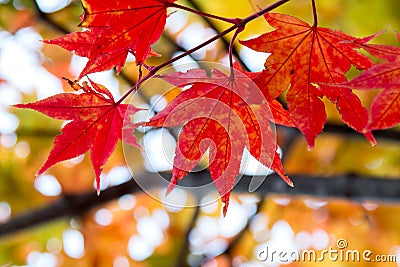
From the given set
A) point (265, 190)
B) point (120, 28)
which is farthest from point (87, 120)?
point (265, 190)

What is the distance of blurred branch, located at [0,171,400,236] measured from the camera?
40.1 inches

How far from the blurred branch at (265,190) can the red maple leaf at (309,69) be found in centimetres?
40

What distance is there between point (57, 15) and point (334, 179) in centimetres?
72

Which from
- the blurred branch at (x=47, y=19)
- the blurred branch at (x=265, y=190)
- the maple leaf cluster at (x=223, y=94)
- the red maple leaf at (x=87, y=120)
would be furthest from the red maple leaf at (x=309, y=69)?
the blurred branch at (x=47, y=19)

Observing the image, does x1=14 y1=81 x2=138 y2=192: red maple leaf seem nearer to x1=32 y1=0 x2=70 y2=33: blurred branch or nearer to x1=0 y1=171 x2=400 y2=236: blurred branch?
x1=0 y1=171 x2=400 y2=236: blurred branch

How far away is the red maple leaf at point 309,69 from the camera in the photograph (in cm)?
54

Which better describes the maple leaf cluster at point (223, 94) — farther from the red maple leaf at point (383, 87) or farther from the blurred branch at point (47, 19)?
the blurred branch at point (47, 19)

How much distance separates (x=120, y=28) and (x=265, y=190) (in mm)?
651

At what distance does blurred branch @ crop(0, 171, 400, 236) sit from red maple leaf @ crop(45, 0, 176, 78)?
463 mm

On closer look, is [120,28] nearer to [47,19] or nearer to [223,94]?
[223,94]

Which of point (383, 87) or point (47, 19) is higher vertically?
point (47, 19)

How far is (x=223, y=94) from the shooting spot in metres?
0.57
